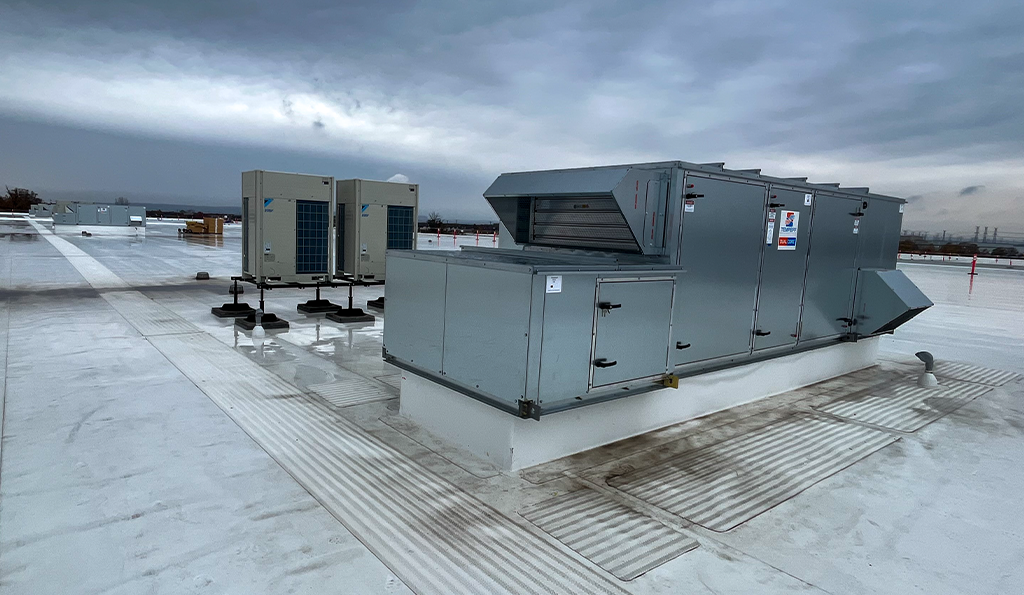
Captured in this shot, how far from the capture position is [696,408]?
612 centimetres

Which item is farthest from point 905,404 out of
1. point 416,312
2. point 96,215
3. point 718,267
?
point 96,215

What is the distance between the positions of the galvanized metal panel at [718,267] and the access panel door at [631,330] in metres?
0.28

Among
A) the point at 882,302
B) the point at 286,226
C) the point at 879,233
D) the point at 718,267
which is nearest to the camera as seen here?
the point at 718,267

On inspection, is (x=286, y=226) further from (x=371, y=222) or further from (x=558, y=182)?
(x=558, y=182)

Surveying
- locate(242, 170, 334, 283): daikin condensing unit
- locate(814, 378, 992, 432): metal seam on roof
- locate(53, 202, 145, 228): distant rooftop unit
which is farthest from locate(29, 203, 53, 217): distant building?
locate(814, 378, 992, 432): metal seam on roof

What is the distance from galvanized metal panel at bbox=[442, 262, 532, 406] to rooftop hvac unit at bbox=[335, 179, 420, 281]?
6.70 meters

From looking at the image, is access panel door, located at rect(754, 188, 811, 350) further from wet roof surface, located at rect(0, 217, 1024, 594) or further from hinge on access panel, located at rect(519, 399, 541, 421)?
hinge on access panel, located at rect(519, 399, 541, 421)

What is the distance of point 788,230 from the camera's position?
6.67m

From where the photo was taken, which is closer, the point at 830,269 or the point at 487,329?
the point at 487,329

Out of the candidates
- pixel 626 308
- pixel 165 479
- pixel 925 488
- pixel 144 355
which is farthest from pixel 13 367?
pixel 925 488

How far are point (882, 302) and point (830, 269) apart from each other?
3.74 ft

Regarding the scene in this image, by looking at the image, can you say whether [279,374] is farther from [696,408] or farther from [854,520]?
[854,520]

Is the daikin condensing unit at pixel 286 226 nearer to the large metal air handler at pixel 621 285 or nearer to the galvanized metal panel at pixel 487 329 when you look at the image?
the large metal air handler at pixel 621 285

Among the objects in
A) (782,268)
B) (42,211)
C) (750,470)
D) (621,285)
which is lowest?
(750,470)
